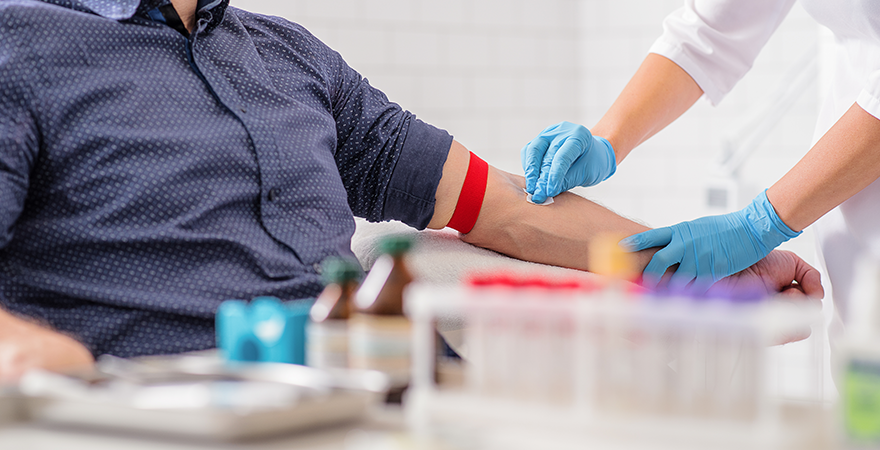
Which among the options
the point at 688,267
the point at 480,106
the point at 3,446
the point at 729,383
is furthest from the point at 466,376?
the point at 480,106

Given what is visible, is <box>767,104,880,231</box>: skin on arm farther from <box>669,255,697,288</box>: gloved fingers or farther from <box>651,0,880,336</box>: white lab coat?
<box>669,255,697,288</box>: gloved fingers

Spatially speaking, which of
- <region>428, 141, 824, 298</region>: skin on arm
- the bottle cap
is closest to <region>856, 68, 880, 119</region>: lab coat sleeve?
<region>428, 141, 824, 298</region>: skin on arm

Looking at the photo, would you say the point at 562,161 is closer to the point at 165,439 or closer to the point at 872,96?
the point at 872,96

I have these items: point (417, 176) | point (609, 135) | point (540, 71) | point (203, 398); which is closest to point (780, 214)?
point (609, 135)

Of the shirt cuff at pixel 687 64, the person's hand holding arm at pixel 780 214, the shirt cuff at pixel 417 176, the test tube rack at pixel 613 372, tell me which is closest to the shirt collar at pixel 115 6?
the shirt cuff at pixel 417 176

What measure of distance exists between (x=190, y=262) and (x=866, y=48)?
1259 millimetres

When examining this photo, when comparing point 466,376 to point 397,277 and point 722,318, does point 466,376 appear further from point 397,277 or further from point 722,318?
point 722,318

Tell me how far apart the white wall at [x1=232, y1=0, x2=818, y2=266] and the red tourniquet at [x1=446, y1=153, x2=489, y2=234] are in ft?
5.94

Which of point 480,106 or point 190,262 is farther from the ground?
point 480,106

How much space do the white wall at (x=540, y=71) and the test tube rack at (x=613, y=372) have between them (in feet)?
8.72

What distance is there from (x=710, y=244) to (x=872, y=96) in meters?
0.37

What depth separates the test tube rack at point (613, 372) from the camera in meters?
0.54

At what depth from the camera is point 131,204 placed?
3.66 feet

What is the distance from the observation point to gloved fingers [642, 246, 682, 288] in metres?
1.50
